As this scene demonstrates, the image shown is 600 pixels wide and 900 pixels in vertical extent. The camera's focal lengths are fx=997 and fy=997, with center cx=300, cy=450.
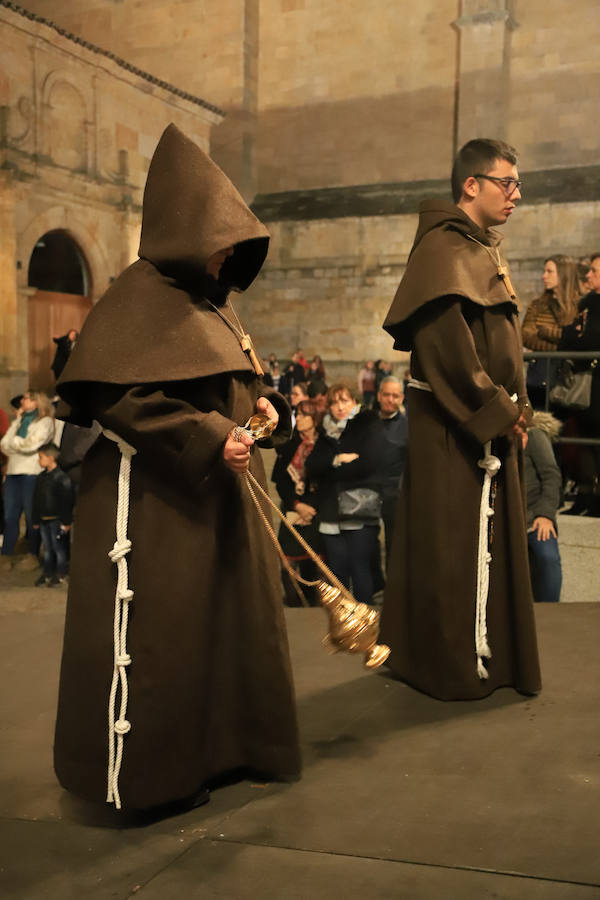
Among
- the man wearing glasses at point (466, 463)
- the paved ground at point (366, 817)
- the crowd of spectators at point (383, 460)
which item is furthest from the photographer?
the crowd of spectators at point (383, 460)

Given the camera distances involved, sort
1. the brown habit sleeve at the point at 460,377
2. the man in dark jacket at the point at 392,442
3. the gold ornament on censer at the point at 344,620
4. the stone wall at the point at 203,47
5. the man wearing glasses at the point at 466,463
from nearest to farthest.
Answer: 1. the gold ornament on censer at the point at 344,620
2. the brown habit sleeve at the point at 460,377
3. the man wearing glasses at the point at 466,463
4. the man in dark jacket at the point at 392,442
5. the stone wall at the point at 203,47

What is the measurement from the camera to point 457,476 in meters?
3.62

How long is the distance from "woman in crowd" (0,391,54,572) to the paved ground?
4.07 m

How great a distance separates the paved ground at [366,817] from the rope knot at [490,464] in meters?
0.83

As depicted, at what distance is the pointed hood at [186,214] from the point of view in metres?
2.58

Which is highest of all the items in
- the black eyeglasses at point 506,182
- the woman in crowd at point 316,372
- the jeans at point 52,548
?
the black eyeglasses at point 506,182

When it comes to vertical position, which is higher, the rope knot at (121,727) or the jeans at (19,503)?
the rope knot at (121,727)

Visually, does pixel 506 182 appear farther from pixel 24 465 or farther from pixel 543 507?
pixel 24 465

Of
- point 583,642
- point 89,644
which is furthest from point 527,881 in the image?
point 583,642

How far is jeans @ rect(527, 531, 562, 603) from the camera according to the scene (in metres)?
5.28

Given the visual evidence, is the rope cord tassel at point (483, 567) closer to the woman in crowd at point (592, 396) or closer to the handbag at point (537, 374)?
the woman in crowd at point (592, 396)

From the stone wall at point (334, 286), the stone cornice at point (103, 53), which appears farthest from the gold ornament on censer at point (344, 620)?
the stone wall at point (334, 286)

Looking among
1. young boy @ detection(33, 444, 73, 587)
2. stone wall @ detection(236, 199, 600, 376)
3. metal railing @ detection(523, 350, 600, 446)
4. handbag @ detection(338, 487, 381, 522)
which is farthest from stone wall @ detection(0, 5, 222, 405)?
metal railing @ detection(523, 350, 600, 446)

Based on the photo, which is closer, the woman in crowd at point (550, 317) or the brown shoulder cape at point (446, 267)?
the brown shoulder cape at point (446, 267)
